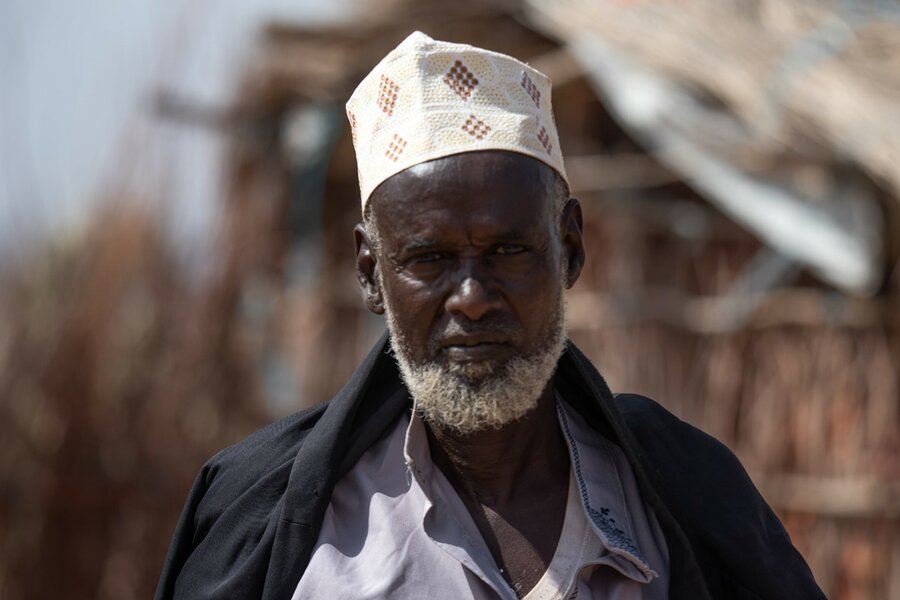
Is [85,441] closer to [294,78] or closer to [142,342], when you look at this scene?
[142,342]

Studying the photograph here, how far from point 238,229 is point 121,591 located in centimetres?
184

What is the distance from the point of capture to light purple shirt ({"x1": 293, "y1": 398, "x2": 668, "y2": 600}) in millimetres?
2170

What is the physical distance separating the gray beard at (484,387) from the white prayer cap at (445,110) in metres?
0.32

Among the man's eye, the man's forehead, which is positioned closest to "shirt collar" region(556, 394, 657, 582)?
the man's eye

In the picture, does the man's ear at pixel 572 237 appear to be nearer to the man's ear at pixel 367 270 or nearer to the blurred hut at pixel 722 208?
the man's ear at pixel 367 270

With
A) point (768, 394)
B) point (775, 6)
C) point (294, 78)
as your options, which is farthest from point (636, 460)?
point (294, 78)

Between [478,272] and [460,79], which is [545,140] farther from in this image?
[478,272]

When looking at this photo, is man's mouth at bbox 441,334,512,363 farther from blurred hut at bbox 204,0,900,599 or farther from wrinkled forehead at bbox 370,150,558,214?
blurred hut at bbox 204,0,900,599

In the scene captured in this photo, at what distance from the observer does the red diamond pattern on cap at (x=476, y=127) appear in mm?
2264

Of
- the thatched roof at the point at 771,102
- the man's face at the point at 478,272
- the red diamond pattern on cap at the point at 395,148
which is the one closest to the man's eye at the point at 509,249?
the man's face at the point at 478,272

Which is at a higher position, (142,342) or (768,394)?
(142,342)

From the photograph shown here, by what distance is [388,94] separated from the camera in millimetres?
2379

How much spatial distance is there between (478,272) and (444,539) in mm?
479

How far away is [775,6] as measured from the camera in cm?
411
